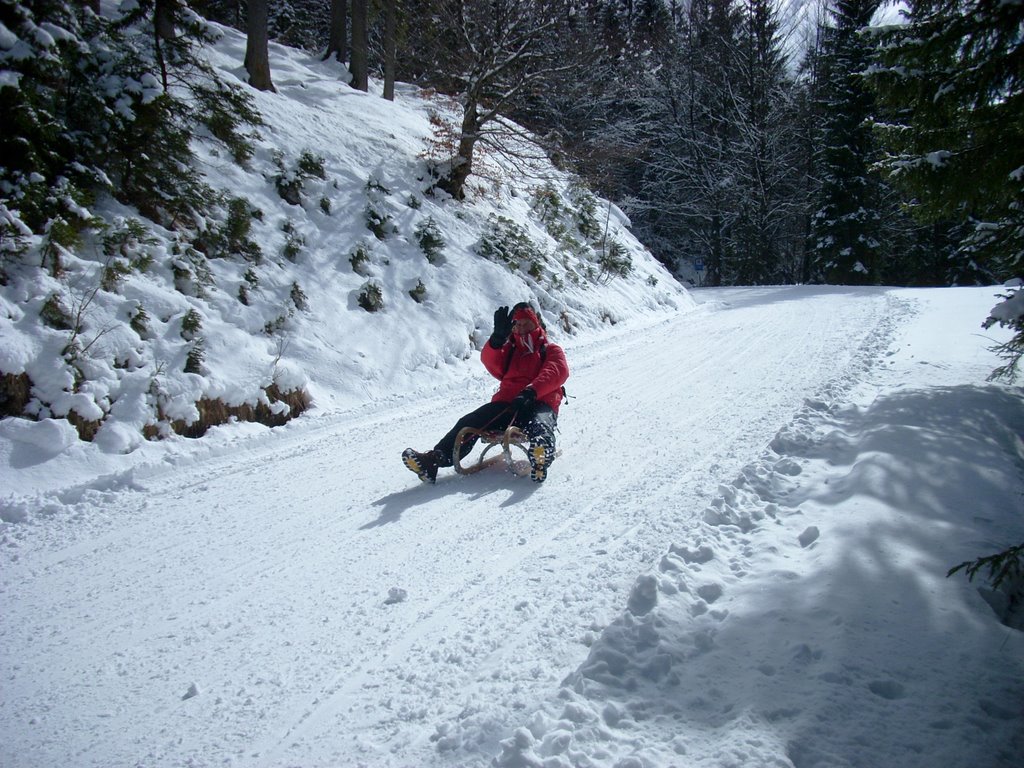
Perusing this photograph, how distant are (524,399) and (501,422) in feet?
0.93

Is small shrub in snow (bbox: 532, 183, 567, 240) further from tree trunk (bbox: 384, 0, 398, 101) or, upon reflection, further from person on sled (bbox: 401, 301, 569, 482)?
person on sled (bbox: 401, 301, 569, 482)

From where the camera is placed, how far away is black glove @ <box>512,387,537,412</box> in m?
5.00

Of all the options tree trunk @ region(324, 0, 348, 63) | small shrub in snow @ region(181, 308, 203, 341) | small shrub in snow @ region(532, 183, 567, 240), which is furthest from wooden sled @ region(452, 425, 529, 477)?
tree trunk @ region(324, 0, 348, 63)

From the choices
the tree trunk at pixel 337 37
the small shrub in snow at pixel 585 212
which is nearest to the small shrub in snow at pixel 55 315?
the small shrub in snow at pixel 585 212

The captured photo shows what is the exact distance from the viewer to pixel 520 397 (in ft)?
16.4

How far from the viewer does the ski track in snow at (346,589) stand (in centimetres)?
232

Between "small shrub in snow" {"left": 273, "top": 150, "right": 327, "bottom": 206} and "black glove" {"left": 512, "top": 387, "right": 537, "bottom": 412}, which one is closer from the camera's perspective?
"black glove" {"left": 512, "top": 387, "right": 537, "bottom": 412}

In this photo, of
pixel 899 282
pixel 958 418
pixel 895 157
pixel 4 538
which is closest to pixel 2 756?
pixel 4 538

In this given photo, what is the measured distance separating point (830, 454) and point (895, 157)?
3.04 meters

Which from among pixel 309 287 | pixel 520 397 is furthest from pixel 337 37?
pixel 520 397

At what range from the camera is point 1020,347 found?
227 inches

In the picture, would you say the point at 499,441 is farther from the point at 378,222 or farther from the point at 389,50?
the point at 389,50

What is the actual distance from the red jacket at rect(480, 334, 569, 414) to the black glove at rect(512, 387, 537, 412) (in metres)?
0.07

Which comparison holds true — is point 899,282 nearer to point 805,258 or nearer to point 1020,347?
point 805,258
